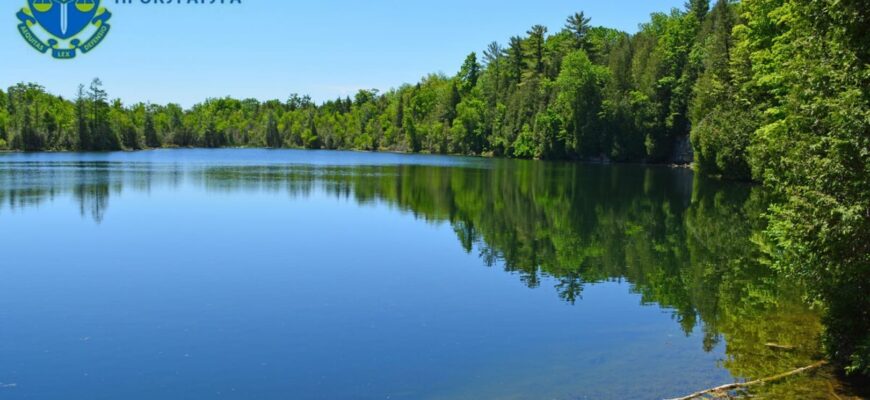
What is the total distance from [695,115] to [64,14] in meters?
54.0

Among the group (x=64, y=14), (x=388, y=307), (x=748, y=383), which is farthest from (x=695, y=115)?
(x=748, y=383)

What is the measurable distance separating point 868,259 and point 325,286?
12644 mm

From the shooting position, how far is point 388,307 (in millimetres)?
16844

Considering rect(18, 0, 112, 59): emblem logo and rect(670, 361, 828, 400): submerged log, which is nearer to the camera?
rect(670, 361, 828, 400): submerged log

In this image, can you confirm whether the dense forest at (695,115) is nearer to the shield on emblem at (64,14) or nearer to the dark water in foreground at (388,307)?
the dark water in foreground at (388,307)

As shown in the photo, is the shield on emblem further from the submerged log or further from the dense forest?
the submerged log

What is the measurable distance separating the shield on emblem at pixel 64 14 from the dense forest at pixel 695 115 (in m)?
42.5

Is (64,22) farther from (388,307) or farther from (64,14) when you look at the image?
(388,307)

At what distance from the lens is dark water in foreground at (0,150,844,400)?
1188cm

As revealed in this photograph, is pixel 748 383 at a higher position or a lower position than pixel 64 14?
lower

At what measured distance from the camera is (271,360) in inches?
502

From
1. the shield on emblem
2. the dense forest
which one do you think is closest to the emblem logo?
the shield on emblem

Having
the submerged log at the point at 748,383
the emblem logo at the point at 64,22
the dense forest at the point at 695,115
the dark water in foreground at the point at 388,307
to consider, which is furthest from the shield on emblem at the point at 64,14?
the submerged log at the point at 748,383

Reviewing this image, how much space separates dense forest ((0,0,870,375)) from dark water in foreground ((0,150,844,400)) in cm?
219
